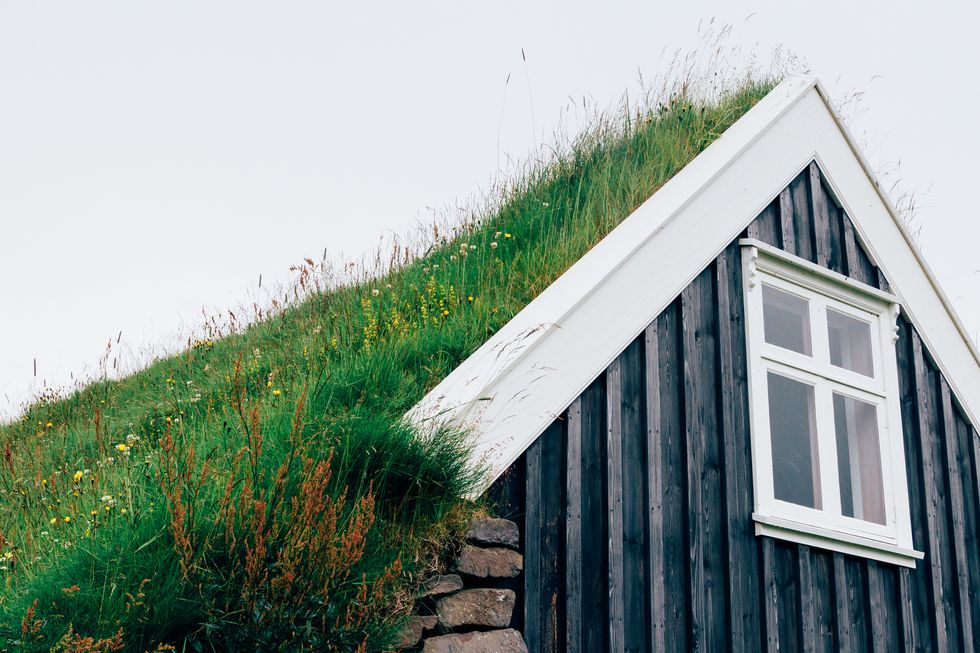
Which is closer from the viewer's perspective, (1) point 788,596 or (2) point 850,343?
(1) point 788,596

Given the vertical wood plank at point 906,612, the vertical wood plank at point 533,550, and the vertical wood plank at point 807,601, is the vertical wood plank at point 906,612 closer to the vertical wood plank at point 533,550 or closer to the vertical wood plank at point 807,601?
the vertical wood plank at point 807,601

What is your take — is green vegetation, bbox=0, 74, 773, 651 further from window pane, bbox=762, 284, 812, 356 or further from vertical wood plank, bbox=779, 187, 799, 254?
window pane, bbox=762, 284, 812, 356

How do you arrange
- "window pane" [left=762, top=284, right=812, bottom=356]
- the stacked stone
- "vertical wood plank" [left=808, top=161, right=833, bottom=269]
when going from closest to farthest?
the stacked stone → "window pane" [left=762, top=284, right=812, bottom=356] → "vertical wood plank" [left=808, top=161, right=833, bottom=269]

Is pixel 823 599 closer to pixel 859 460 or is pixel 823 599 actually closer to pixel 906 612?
pixel 906 612

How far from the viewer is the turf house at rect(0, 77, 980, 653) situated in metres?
3.84

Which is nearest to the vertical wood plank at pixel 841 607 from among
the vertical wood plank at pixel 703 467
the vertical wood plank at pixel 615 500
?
the vertical wood plank at pixel 703 467

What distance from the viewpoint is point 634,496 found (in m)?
5.32

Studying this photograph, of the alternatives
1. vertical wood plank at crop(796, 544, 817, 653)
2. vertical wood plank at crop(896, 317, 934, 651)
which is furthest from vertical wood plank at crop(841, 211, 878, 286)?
vertical wood plank at crop(796, 544, 817, 653)

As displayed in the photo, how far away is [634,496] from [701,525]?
48cm

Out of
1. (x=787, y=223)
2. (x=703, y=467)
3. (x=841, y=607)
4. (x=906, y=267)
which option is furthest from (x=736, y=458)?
(x=906, y=267)

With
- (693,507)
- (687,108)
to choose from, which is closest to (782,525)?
(693,507)

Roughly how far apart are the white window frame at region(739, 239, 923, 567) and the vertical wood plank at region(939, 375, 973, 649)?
1.86 feet

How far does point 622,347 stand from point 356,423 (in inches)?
67.7

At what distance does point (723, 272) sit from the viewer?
20.5ft
